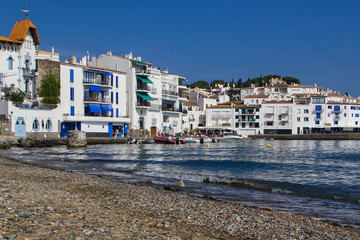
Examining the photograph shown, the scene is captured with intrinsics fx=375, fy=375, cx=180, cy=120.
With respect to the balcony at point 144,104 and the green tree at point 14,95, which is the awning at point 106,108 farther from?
the green tree at point 14,95

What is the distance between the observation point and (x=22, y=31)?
202 ft

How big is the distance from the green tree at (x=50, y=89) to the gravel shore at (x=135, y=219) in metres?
48.6

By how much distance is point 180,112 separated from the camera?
8650 centimetres

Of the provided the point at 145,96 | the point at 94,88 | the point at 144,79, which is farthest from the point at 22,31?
the point at 145,96

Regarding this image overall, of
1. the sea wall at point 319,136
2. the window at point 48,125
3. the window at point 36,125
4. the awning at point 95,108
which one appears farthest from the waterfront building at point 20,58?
the sea wall at point 319,136

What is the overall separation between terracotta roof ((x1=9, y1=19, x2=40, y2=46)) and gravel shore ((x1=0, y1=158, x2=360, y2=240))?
5424 cm

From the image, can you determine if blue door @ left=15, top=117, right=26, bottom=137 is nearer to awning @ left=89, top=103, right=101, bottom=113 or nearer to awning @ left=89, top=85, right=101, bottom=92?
awning @ left=89, top=103, right=101, bottom=113

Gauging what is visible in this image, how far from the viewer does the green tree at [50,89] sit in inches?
2338

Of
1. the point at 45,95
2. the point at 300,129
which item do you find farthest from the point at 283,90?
the point at 45,95

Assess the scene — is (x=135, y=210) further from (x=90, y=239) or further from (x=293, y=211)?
(x=293, y=211)

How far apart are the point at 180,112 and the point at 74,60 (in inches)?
1064

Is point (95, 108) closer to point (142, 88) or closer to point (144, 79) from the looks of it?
point (142, 88)

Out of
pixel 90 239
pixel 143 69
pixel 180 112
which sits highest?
pixel 143 69

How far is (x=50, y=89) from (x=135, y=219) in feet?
180
